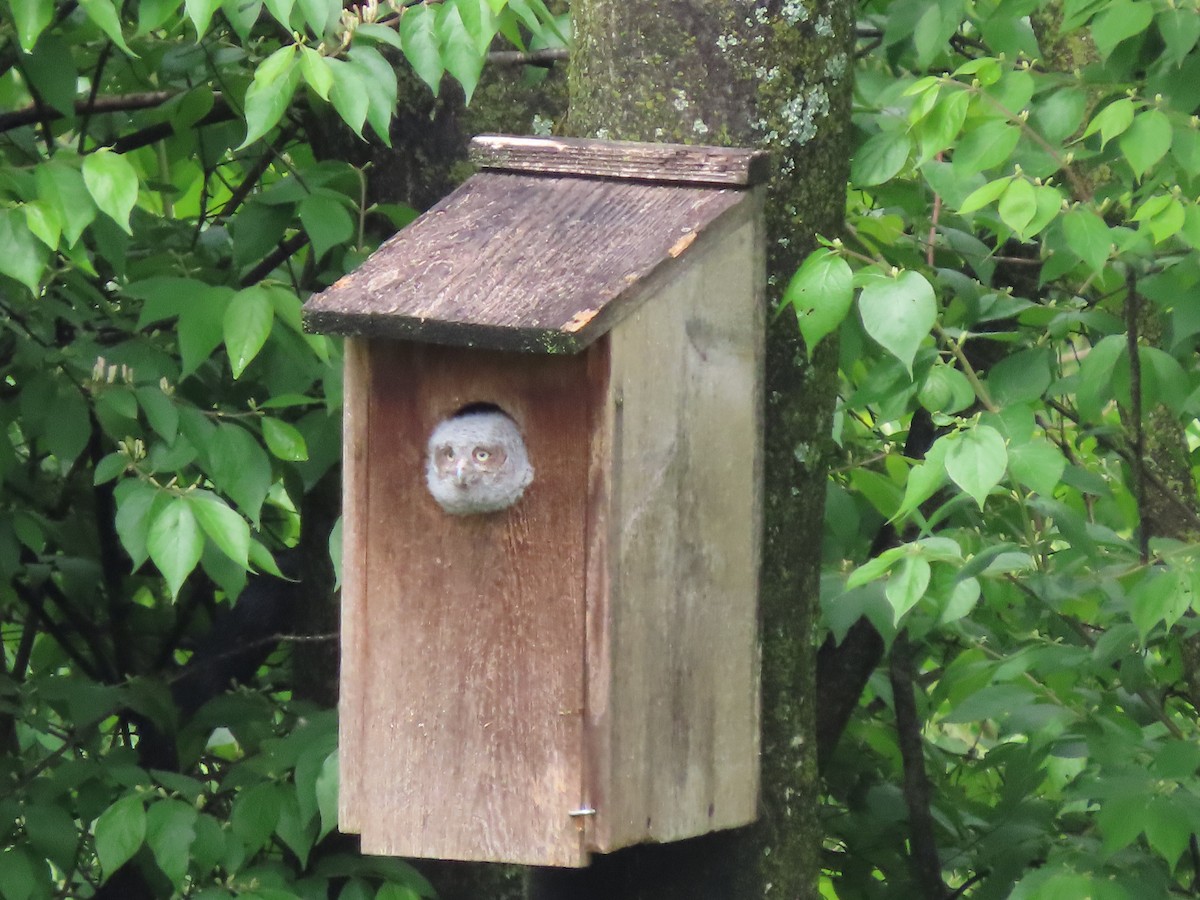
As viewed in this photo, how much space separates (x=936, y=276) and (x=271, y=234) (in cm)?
102

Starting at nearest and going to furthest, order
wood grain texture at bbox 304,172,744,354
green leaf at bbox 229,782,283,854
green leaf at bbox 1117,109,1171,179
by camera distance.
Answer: wood grain texture at bbox 304,172,744,354 → green leaf at bbox 1117,109,1171,179 → green leaf at bbox 229,782,283,854

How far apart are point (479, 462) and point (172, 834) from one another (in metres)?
0.89

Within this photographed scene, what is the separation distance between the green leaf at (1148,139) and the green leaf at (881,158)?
28cm

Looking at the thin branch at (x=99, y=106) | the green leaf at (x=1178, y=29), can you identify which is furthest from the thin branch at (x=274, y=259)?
the green leaf at (x=1178, y=29)

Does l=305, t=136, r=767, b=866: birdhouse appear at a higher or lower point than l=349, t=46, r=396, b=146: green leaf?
lower

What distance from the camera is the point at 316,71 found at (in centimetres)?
172

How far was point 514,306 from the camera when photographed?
5.07 ft

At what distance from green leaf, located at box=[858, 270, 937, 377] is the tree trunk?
10.5 inches

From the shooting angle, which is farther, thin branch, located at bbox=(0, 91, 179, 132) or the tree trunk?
thin branch, located at bbox=(0, 91, 179, 132)

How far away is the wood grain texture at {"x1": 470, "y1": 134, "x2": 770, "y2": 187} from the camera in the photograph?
5.58 feet

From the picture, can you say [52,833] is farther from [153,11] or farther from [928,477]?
[928,477]

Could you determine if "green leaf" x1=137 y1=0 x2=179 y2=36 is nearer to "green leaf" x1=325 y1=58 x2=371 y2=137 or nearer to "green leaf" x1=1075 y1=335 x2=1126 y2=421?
"green leaf" x1=325 y1=58 x2=371 y2=137

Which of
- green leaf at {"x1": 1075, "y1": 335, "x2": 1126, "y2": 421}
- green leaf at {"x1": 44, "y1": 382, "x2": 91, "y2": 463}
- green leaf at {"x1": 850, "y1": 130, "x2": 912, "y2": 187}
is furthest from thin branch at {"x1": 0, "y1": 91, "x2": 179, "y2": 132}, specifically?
green leaf at {"x1": 1075, "y1": 335, "x2": 1126, "y2": 421}

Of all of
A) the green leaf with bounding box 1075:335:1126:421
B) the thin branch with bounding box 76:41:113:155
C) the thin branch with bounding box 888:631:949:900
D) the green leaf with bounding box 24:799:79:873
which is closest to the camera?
the green leaf with bounding box 1075:335:1126:421
